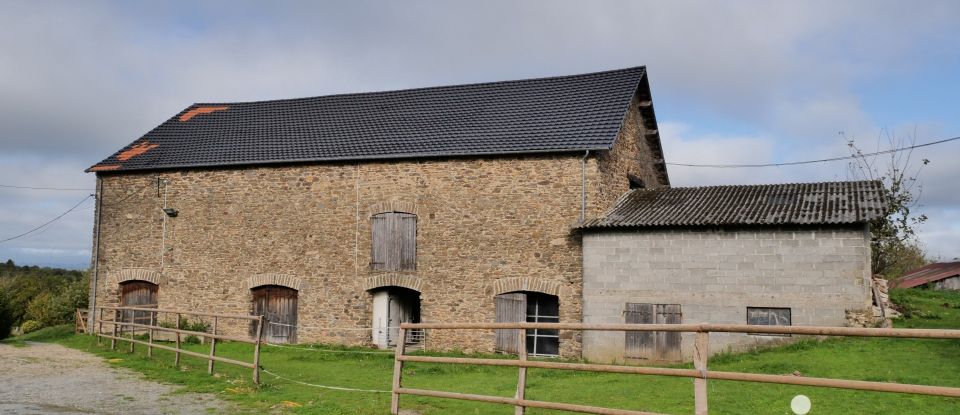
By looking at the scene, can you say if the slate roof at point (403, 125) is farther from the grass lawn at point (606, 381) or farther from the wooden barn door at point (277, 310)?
the grass lawn at point (606, 381)

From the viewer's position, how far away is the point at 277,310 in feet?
61.5

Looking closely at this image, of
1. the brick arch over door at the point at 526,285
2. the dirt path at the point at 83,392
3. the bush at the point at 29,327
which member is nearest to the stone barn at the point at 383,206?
the brick arch over door at the point at 526,285

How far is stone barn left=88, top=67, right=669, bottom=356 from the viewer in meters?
16.3

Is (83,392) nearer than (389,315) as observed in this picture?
Yes

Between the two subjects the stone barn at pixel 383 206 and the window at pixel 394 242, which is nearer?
the stone barn at pixel 383 206

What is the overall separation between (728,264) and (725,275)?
22cm

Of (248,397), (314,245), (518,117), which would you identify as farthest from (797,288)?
(314,245)

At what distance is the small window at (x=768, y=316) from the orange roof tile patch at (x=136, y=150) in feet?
55.6

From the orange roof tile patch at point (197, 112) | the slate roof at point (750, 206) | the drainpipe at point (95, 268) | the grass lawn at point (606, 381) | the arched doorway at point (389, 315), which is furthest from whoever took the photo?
the orange roof tile patch at point (197, 112)

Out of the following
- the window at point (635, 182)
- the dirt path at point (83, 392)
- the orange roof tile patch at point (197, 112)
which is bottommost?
the dirt path at point (83, 392)

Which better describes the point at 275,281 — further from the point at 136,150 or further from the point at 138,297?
the point at 136,150

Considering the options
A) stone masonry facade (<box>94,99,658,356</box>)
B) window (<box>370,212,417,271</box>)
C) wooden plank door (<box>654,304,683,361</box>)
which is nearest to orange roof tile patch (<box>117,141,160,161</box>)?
stone masonry facade (<box>94,99,658,356</box>)

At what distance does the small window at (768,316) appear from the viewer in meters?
13.8

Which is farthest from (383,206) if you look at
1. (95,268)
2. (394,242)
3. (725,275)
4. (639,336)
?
(95,268)
